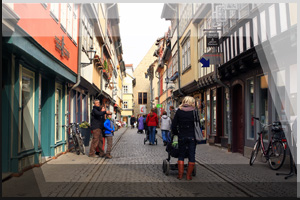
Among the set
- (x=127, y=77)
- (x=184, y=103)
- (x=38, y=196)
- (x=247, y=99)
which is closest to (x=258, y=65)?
(x=247, y=99)

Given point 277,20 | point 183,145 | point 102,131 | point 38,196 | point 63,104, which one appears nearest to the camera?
point 38,196

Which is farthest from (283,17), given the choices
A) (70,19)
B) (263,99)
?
(70,19)

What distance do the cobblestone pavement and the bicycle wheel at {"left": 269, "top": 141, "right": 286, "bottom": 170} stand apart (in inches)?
7.1

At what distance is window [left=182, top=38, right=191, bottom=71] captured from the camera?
21216 millimetres

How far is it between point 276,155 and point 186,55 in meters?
14.2

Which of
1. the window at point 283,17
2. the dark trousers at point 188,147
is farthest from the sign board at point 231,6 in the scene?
the dark trousers at point 188,147

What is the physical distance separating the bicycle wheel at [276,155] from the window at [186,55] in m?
12.8

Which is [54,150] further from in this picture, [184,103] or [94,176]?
[184,103]

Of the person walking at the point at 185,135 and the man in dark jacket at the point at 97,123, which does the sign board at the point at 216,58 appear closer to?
the man in dark jacket at the point at 97,123

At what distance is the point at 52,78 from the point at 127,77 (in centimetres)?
5456

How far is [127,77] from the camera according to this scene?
65.5 meters

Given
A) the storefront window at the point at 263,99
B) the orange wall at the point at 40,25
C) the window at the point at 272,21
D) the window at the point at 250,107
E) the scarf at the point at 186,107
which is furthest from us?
the window at the point at 250,107

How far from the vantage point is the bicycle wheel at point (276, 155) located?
8.26 m

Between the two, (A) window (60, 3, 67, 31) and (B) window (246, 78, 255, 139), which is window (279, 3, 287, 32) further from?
(A) window (60, 3, 67, 31)
